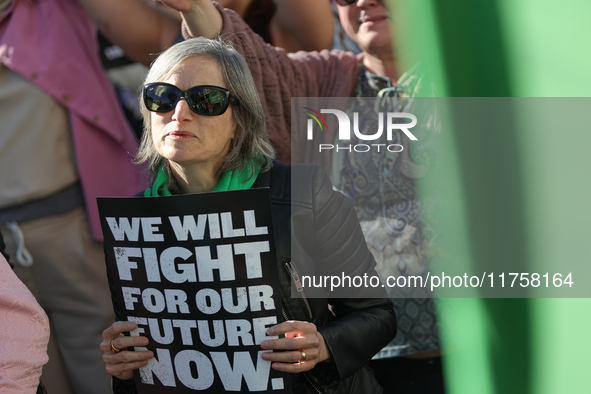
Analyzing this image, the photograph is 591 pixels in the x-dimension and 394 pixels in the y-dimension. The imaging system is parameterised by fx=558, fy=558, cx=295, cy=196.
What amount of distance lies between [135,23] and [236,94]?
2.80 feet

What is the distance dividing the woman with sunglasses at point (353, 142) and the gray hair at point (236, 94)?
6.6 inches

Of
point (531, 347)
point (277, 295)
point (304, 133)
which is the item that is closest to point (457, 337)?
point (531, 347)

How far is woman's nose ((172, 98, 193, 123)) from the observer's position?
1303 millimetres

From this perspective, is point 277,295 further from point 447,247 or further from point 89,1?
point 89,1

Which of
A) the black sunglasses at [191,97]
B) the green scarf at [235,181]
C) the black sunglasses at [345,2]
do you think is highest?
the black sunglasses at [345,2]

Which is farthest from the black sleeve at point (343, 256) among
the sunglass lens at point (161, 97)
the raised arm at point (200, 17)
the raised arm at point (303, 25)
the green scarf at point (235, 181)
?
the raised arm at point (303, 25)

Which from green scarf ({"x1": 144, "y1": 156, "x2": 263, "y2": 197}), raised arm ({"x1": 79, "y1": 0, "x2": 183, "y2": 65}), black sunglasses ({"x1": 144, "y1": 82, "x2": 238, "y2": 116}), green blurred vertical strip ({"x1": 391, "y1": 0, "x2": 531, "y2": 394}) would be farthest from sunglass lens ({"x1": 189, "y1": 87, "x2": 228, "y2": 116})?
raised arm ({"x1": 79, "y1": 0, "x2": 183, "y2": 65})

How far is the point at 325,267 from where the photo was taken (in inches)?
53.7

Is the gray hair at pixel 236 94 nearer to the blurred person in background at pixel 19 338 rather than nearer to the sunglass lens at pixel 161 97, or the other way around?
Result: the sunglass lens at pixel 161 97

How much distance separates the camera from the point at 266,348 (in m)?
1.19

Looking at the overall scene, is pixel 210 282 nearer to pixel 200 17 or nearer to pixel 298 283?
pixel 298 283

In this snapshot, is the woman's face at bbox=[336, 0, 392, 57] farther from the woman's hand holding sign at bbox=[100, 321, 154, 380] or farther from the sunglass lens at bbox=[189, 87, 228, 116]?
the woman's hand holding sign at bbox=[100, 321, 154, 380]

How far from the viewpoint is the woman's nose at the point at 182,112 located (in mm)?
1303

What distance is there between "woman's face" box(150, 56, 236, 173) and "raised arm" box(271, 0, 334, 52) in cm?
75
